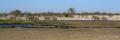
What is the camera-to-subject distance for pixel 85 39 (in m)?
22.4

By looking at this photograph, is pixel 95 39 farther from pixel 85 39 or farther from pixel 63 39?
pixel 63 39

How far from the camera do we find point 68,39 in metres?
22.1

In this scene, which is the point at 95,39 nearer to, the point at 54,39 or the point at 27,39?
the point at 54,39

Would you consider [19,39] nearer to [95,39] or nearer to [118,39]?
[95,39]

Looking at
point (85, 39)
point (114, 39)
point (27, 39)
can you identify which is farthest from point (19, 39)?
point (114, 39)

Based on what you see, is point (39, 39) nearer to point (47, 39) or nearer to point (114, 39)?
point (47, 39)

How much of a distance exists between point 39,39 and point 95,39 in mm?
3574

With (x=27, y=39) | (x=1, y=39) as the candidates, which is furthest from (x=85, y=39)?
(x=1, y=39)

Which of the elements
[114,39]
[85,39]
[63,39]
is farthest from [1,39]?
[114,39]

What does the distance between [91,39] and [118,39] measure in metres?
→ 1.70

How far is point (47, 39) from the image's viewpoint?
2250 centimetres

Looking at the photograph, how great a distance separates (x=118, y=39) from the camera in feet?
73.3

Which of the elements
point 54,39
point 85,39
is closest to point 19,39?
point 54,39

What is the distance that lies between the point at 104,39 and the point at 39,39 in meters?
4.07
